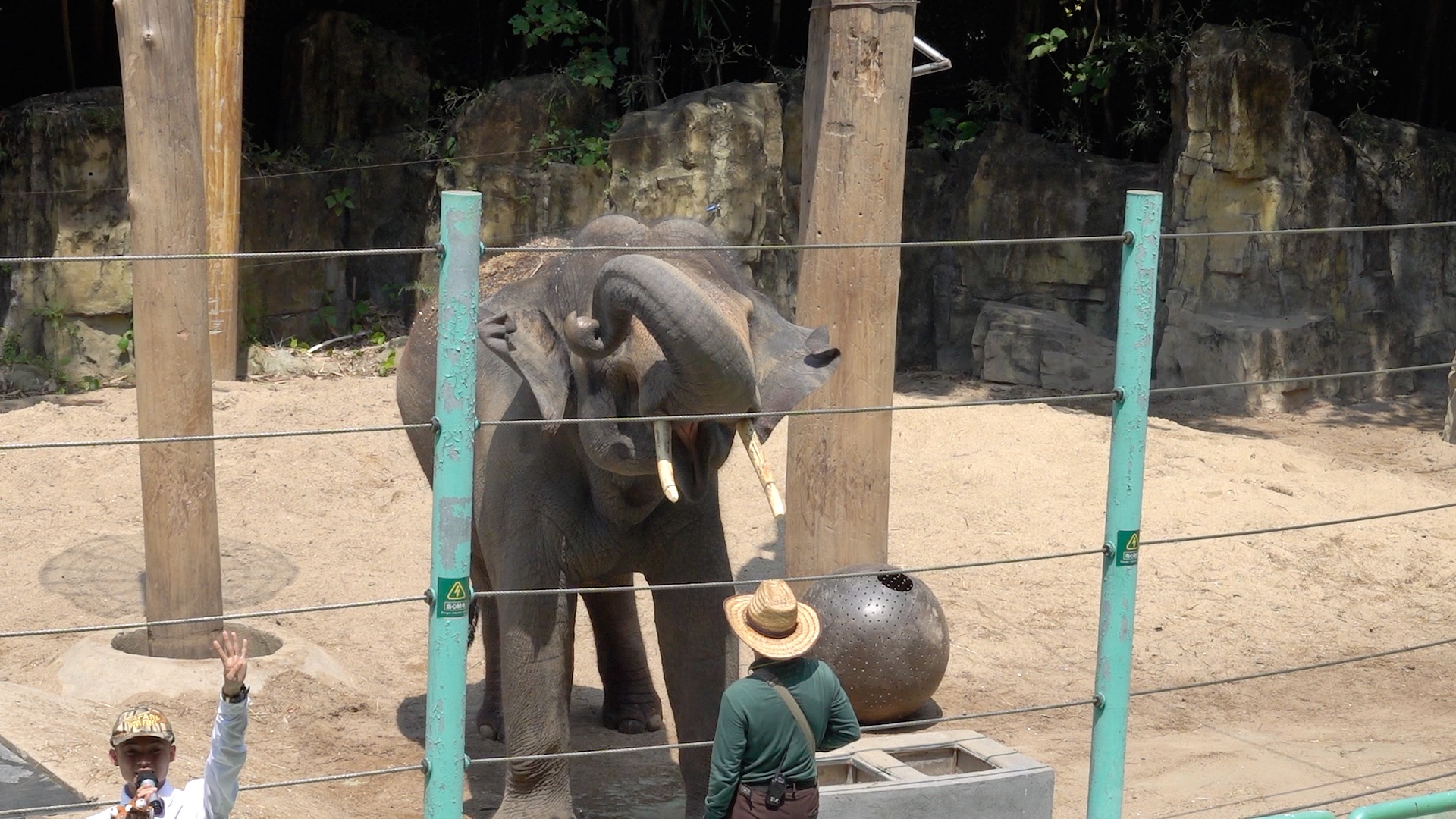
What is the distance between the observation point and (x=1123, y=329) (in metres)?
3.30

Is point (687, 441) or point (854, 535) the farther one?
point (854, 535)

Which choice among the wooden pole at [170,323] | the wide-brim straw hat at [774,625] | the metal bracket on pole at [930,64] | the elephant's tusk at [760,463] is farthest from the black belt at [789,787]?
the wooden pole at [170,323]

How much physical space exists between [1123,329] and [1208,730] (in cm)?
320

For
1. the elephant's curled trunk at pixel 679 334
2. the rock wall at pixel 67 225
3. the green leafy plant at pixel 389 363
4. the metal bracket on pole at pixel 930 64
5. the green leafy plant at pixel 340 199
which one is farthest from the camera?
the green leafy plant at pixel 340 199

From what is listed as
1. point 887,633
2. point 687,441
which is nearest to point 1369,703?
point 887,633

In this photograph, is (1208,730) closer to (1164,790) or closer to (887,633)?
(1164,790)

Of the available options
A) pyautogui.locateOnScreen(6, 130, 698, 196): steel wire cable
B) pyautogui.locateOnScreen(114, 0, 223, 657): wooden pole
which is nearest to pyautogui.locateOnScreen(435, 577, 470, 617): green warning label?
pyautogui.locateOnScreen(114, 0, 223, 657): wooden pole

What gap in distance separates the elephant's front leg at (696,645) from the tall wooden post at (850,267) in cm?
119

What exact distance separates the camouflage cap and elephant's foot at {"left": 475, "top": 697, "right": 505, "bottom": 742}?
295 cm

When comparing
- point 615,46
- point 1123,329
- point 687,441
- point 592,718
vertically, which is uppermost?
point 615,46

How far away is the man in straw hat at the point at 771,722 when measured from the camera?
322 centimetres

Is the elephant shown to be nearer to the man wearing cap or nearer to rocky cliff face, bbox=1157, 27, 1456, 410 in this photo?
the man wearing cap

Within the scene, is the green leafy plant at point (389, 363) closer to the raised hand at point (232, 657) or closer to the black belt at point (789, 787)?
the black belt at point (789, 787)

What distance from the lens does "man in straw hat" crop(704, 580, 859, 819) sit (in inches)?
127
